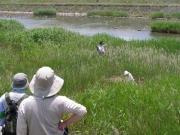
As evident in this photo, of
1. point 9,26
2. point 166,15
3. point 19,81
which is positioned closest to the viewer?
point 19,81

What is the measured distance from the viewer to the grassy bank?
465cm

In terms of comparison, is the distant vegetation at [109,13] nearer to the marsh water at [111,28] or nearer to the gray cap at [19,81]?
the marsh water at [111,28]

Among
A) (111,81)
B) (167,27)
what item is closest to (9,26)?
(167,27)

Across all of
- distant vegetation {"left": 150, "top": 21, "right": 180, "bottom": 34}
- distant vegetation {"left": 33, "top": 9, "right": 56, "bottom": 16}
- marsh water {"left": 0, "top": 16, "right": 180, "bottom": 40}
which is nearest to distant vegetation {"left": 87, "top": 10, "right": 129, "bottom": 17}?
distant vegetation {"left": 33, "top": 9, "right": 56, "bottom": 16}

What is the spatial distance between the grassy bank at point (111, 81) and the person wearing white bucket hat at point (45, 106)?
1.68 meters

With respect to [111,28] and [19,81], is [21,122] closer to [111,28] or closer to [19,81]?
[19,81]

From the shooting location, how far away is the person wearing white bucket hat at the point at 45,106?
2.99 m

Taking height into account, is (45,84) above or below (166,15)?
above

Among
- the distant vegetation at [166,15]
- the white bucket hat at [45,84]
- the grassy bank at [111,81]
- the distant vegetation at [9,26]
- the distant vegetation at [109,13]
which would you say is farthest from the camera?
the distant vegetation at [109,13]

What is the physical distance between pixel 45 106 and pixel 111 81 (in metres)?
4.75

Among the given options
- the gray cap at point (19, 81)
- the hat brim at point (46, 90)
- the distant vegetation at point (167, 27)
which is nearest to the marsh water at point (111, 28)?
the distant vegetation at point (167, 27)

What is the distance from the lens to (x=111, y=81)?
7660mm

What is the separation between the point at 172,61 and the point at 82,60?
108 inches

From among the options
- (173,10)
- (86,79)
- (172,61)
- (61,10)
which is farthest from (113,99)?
(61,10)
